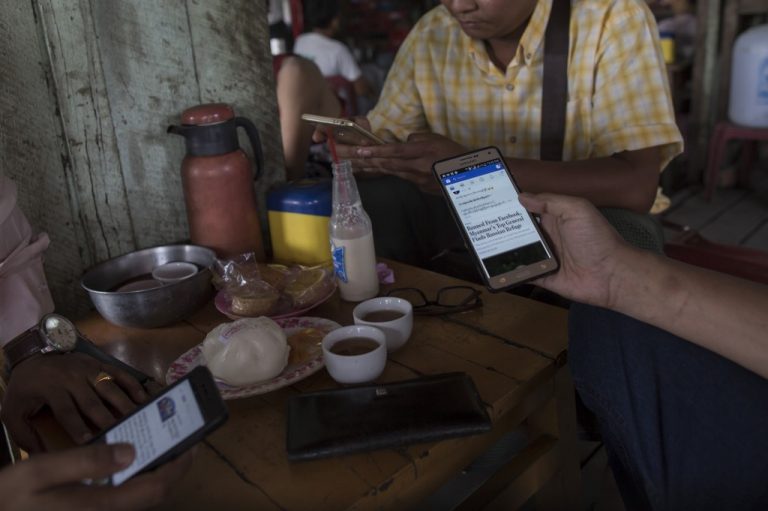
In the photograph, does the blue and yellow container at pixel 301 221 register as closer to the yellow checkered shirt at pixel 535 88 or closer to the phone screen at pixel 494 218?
the phone screen at pixel 494 218

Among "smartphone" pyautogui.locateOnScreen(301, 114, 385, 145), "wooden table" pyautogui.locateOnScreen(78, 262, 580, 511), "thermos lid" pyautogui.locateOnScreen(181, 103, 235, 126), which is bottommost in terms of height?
"wooden table" pyautogui.locateOnScreen(78, 262, 580, 511)

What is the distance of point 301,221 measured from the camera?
150 centimetres

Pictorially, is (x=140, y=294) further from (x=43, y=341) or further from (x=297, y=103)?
(x=297, y=103)

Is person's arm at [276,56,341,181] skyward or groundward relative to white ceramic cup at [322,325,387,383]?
skyward

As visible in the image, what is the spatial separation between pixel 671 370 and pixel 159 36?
121 centimetres

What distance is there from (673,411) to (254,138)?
3.39ft

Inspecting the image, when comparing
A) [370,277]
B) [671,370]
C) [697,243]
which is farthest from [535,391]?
[697,243]

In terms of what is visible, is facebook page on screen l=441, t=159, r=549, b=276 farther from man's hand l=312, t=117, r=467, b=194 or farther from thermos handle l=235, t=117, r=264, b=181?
thermos handle l=235, t=117, r=264, b=181

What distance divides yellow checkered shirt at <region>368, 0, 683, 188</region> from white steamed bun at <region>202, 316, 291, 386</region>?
109 centimetres

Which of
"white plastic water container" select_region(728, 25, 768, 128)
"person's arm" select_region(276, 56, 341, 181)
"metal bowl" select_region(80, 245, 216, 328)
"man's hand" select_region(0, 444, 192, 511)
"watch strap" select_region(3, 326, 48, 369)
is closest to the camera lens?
"man's hand" select_region(0, 444, 192, 511)

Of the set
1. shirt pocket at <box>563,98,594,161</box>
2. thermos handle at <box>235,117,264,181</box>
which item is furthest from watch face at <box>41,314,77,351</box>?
shirt pocket at <box>563,98,594,161</box>

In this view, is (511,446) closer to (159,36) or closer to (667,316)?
(667,316)

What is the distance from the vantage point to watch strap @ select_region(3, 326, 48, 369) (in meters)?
1.08

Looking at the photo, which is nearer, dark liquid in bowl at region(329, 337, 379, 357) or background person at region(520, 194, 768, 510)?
background person at region(520, 194, 768, 510)
